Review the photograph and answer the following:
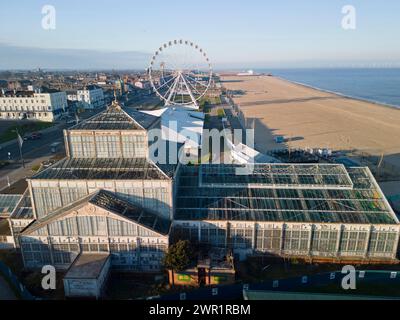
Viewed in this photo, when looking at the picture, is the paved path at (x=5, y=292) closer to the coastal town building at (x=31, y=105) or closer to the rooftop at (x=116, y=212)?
the rooftop at (x=116, y=212)

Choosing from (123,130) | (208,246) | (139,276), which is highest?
(123,130)

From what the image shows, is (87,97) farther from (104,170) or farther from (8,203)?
(104,170)

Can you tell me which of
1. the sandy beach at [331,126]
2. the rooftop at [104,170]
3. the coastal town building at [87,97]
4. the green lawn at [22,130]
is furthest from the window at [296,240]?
the coastal town building at [87,97]

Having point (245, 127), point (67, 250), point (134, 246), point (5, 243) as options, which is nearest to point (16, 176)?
point (5, 243)
